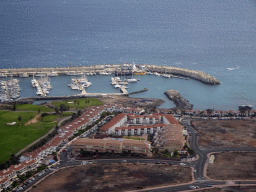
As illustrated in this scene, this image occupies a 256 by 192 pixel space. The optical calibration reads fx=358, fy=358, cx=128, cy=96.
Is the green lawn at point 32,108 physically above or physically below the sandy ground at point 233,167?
above

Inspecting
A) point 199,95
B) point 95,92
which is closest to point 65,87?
point 95,92

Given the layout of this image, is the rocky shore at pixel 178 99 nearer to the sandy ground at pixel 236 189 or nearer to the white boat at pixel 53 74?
the white boat at pixel 53 74

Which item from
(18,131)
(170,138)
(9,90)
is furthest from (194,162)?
(9,90)

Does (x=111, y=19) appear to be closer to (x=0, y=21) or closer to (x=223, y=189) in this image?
(x=0, y=21)

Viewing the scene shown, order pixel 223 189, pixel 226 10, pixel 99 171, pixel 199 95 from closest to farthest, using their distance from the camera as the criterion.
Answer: pixel 223 189
pixel 99 171
pixel 199 95
pixel 226 10

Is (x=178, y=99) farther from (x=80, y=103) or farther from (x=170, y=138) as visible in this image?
(x=170, y=138)

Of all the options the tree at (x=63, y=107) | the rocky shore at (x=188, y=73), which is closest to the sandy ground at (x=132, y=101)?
the tree at (x=63, y=107)
